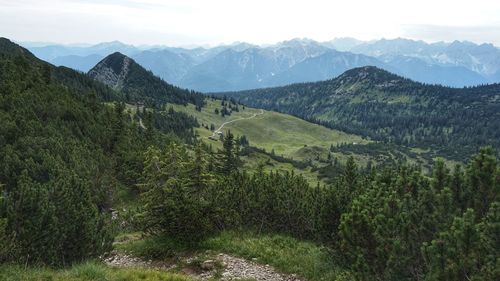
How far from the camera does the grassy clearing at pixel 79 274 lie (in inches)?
594

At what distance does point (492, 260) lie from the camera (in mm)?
12273

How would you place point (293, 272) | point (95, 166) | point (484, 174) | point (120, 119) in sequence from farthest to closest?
1. point (120, 119)
2. point (95, 166)
3. point (293, 272)
4. point (484, 174)

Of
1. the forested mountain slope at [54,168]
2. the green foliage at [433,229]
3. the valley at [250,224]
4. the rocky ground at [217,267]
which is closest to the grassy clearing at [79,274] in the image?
the valley at [250,224]

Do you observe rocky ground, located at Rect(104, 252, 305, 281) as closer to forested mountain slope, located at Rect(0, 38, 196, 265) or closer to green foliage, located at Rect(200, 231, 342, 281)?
green foliage, located at Rect(200, 231, 342, 281)

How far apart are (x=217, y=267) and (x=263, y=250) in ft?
11.8

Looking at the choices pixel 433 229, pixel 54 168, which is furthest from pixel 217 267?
pixel 54 168

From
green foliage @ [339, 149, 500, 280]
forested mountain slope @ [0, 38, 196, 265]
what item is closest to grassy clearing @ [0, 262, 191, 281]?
forested mountain slope @ [0, 38, 196, 265]

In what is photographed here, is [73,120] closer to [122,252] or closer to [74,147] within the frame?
[74,147]

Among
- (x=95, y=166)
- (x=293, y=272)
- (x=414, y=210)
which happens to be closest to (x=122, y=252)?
(x=293, y=272)

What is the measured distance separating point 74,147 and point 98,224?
122 ft

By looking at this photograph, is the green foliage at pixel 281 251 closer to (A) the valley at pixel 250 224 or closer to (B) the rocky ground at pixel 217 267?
(A) the valley at pixel 250 224

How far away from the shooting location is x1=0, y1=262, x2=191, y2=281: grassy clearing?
15078 millimetres

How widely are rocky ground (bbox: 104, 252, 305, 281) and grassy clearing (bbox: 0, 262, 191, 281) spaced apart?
5.43 m

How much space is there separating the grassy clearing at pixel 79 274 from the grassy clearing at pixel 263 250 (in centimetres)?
824
